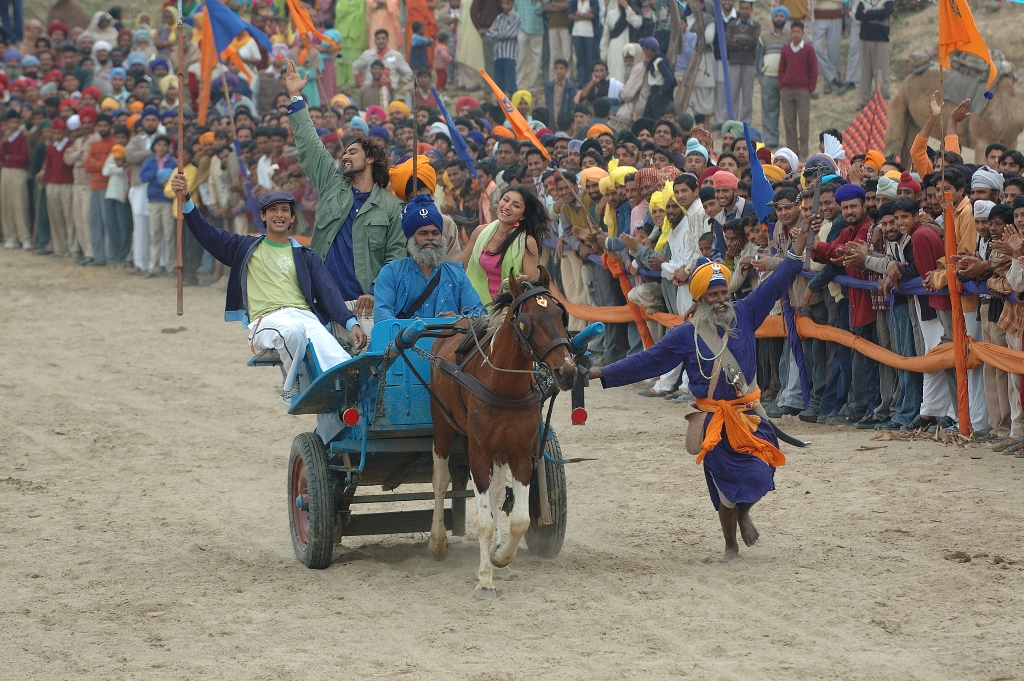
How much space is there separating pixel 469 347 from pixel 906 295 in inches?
205

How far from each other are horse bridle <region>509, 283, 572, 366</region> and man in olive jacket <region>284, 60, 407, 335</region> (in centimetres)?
208

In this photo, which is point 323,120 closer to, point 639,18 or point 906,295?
point 639,18

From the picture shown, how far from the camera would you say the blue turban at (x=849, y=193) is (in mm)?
11648

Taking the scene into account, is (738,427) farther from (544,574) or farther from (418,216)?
(418,216)

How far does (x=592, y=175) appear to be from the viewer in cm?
1530

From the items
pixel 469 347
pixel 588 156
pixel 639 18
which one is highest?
pixel 639 18

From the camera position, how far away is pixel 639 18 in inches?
899

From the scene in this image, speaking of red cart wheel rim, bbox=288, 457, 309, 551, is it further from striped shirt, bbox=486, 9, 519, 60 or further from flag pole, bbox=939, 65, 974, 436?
striped shirt, bbox=486, 9, 519, 60

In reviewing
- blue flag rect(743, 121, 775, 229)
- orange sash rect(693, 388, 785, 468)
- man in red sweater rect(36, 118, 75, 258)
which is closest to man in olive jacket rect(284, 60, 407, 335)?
orange sash rect(693, 388, 785, 468)

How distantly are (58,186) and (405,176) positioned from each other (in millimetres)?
17342

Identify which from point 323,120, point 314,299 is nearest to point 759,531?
point 314,299

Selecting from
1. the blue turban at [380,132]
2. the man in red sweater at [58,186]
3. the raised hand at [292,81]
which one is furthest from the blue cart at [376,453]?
the man in red sweater at [58,186]

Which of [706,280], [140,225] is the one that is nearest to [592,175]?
[706,280]

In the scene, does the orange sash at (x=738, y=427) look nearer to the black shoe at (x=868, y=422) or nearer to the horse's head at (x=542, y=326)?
the horse's head at (x=542, y=326)
